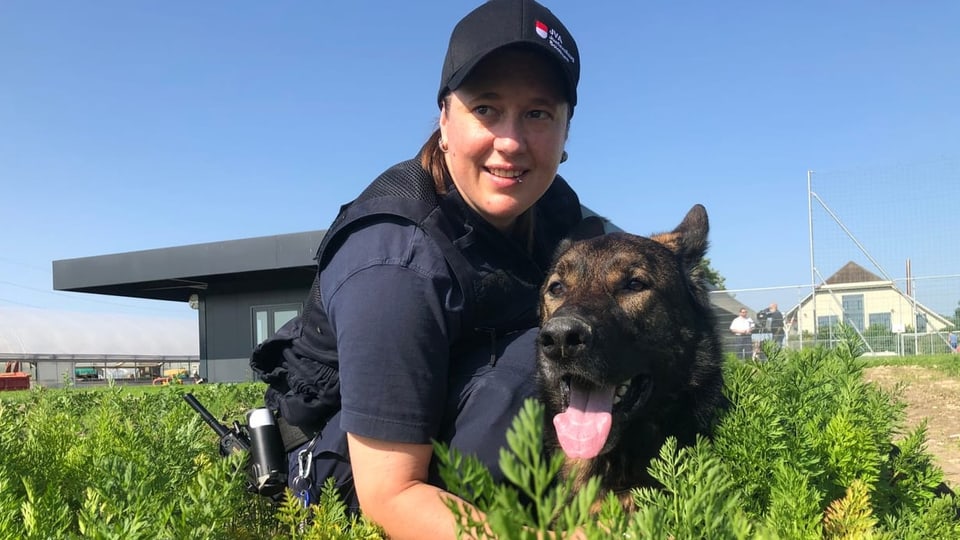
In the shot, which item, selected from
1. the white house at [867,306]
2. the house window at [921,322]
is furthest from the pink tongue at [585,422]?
the house window at [921,322]

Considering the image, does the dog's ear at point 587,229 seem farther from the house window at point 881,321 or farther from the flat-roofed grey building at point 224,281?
the flat-roofed grey building at point 224,281

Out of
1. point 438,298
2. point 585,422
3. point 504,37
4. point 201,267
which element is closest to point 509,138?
point 504,37

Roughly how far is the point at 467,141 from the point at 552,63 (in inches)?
18.5

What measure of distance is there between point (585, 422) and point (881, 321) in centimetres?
1523

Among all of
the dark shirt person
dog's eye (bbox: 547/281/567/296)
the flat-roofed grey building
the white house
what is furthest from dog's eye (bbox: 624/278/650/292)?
the flat-roofed grey building

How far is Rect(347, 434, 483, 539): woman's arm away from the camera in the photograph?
206 cm

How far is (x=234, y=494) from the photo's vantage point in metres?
1.57

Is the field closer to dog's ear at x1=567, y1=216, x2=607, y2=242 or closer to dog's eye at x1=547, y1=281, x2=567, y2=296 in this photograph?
dog's eye at x1=547, y1=281, x2=567, y2=296

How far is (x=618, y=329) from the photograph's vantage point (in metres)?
2.86

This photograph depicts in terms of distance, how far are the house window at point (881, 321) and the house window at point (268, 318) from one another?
1662 centimetres

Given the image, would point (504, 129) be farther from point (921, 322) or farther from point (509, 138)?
point (921, 322)

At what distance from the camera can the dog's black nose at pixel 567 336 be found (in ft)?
Result: 8.50

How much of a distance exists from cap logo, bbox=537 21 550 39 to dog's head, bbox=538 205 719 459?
1.07 m

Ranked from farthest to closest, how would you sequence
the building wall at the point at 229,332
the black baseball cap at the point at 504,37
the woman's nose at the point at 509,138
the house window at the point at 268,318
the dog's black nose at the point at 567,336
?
the building wall at the point at 229,332 → the house window at the point at 268,318 → the woman's nose at the point at 509,138 → the black baseball cap at the point at 504,37 → the dog's black nose at the point at 567,336
